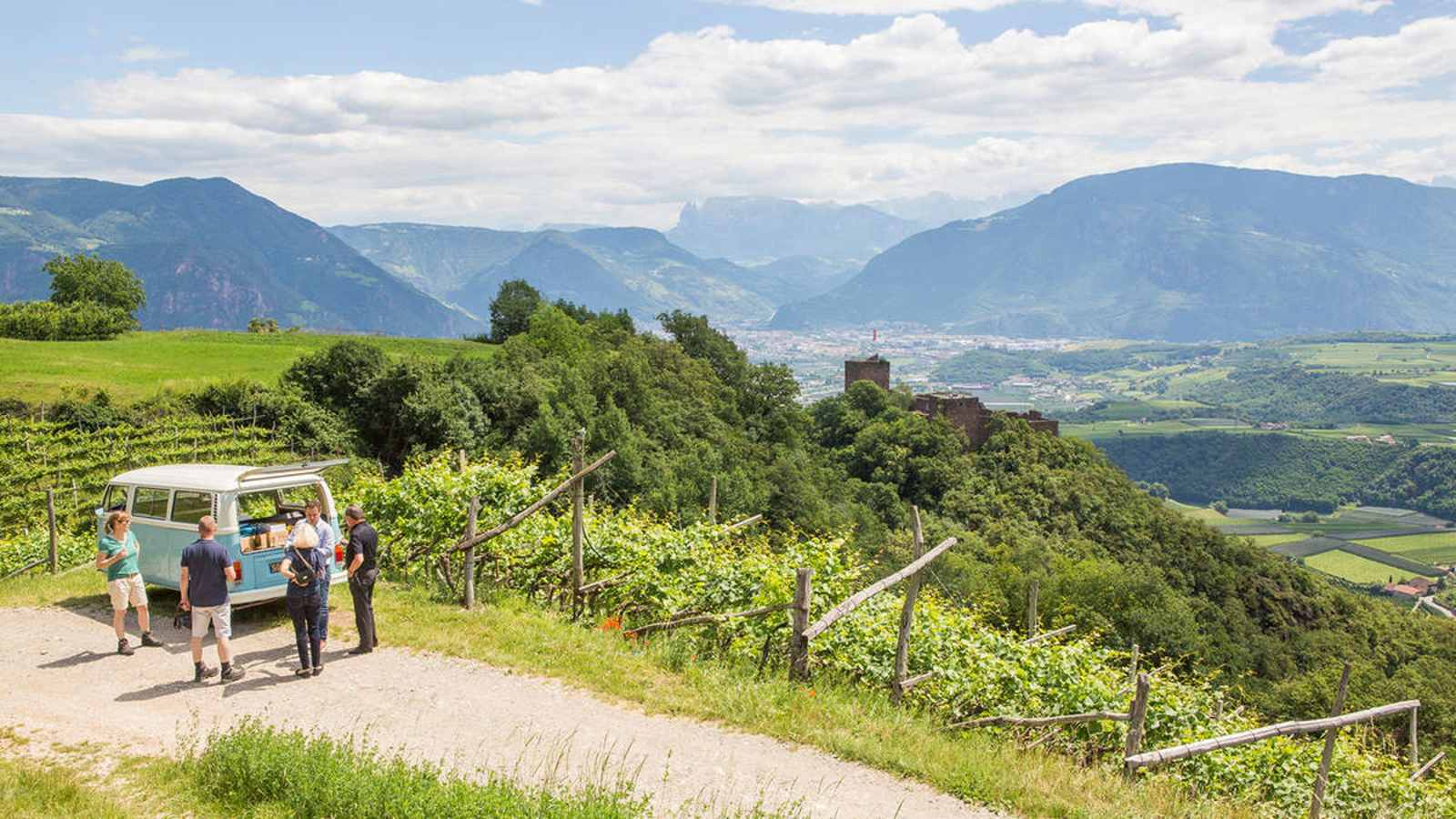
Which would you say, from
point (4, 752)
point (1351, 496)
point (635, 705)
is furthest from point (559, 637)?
point (1351, 496)

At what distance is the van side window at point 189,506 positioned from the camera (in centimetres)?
1100

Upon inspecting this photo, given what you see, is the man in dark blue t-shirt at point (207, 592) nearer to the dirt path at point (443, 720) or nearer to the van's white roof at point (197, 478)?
the dirt path at point (443, 720)

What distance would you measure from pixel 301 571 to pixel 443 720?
92.1 inches

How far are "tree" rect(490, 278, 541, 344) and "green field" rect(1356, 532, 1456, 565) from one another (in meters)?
88.7

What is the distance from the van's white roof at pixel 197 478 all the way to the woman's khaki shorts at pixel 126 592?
3.93ft

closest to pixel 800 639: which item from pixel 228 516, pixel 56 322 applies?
pixel 228 516

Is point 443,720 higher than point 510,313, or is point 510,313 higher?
point 510,313

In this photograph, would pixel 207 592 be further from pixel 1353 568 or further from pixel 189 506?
pixel 1353 568

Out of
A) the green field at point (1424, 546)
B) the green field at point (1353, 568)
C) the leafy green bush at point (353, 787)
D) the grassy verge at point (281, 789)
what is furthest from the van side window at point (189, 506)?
the green field at point (1424, 546)

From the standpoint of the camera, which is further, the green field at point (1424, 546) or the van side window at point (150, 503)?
the green field at point (1424, 546)

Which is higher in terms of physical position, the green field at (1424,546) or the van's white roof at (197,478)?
the van's white roof at (197,478)

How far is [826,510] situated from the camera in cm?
4694

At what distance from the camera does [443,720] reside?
28.3 feet

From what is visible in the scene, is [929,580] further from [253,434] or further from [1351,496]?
[1351,496]
